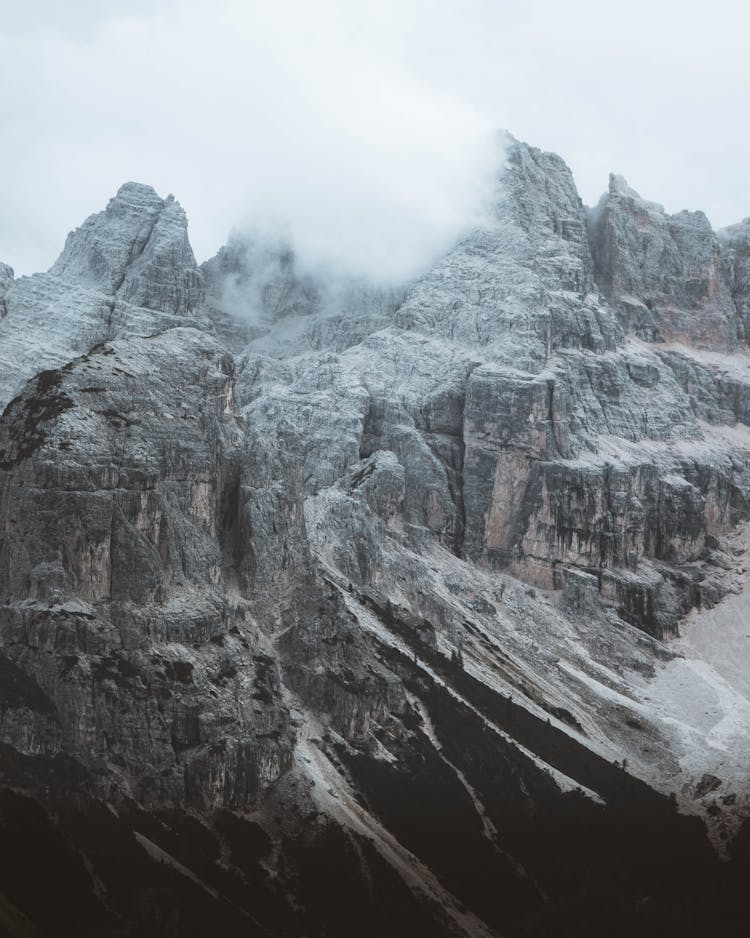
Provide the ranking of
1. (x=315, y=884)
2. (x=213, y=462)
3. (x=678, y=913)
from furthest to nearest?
(x=213, y=462) < (x=678, y=913) < (x=315, y=884)

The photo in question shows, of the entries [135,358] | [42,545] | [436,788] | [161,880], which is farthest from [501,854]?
[135,358]

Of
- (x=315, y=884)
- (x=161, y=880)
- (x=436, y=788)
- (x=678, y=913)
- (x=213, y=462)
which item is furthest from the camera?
(x=213, y=462)

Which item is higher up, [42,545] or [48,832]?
[42,545]

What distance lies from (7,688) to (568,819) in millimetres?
77439

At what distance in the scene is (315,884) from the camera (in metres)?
147

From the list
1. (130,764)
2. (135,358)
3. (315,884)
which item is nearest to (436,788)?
(315,884)

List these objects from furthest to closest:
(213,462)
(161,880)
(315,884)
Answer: (213,462) < (315,884) < (161,880)

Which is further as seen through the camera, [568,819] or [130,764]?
[568,819]

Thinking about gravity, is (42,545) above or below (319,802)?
above

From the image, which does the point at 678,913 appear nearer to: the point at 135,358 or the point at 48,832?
the point at 48,832

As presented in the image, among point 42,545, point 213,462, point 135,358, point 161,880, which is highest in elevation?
point 135,358

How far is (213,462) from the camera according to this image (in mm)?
184125

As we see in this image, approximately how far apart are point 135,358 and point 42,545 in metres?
33.3

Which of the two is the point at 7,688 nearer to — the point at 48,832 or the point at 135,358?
the point at 48,832
